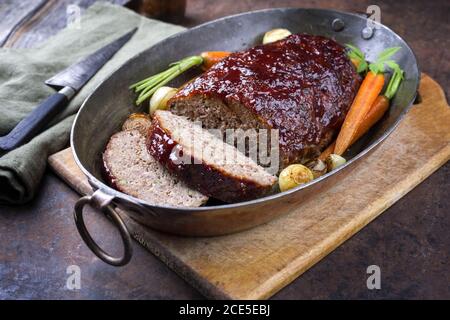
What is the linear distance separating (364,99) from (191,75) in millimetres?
1049

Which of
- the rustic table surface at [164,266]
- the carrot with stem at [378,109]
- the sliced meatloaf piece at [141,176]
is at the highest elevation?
the carrot with stem at [378,109]

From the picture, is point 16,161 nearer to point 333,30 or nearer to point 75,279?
point 75,279

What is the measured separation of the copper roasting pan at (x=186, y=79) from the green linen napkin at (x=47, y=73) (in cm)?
33

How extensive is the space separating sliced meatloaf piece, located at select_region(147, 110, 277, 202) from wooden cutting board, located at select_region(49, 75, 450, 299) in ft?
0.70

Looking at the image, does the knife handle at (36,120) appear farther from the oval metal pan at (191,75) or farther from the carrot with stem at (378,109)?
the carrot with stem at (378,109)

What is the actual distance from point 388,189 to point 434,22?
2.11 metres

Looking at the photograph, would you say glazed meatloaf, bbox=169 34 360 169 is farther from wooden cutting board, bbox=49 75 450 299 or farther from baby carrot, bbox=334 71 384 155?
wooden cutting board, bbox=49 75 450 299

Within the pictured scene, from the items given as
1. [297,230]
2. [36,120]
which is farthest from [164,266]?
[36,120]

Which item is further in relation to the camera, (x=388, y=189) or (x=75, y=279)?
(x=388, y=189)

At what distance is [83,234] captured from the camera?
2324 mm

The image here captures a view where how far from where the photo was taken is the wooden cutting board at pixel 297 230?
93.6 inches

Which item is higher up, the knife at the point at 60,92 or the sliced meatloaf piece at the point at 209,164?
the sliced meatloaf piece at the point at 209,164

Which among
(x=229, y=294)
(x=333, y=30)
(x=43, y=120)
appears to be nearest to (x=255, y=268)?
(x=229, y=294)

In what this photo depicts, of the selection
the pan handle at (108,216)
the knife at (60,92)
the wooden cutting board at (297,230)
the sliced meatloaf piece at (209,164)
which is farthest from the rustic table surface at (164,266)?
the sliced meatloaf piece at (209,164)
